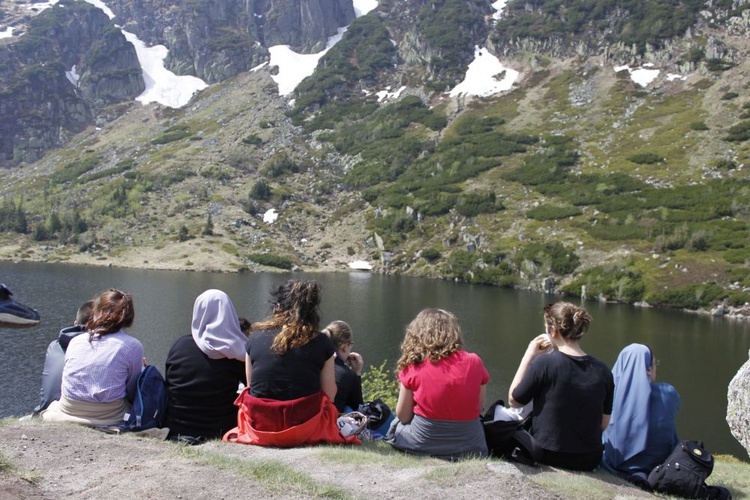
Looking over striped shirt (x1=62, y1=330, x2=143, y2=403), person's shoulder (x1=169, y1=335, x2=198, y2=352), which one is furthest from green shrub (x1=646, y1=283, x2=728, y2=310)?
striped shirt (x1=62, y1=330, x2=143, y2=403)

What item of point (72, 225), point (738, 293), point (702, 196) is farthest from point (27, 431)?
point (72, 225)

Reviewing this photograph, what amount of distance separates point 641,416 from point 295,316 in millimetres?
5089

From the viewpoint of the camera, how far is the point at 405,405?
26.3ft

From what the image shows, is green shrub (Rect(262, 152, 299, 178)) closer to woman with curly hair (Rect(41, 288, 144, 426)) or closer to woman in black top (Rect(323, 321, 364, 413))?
woman in black top (Rect(323, 321, 364, 413))

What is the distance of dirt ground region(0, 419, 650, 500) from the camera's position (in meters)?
6.00

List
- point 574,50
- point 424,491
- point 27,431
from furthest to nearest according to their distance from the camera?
point 574,50 < point 27,431 < point 424,491

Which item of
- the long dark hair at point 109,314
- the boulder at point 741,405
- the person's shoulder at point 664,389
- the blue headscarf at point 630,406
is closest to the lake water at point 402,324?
the boulder at point 741,405

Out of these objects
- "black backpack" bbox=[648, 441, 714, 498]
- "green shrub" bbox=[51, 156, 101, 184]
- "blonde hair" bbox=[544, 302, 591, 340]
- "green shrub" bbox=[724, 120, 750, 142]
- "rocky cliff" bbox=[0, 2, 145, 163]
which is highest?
"rocky cliff" bbox=[0, 2, 145, 163]

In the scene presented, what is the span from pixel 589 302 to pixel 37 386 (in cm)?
6150

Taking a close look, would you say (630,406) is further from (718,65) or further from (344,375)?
(718,65)

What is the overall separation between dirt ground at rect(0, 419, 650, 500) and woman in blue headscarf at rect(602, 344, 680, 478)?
57cm

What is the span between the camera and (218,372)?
844 cm

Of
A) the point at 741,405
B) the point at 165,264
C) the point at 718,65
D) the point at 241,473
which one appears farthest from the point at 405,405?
the point at 718,65

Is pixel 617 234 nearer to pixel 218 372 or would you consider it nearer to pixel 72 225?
pixel 218 372
